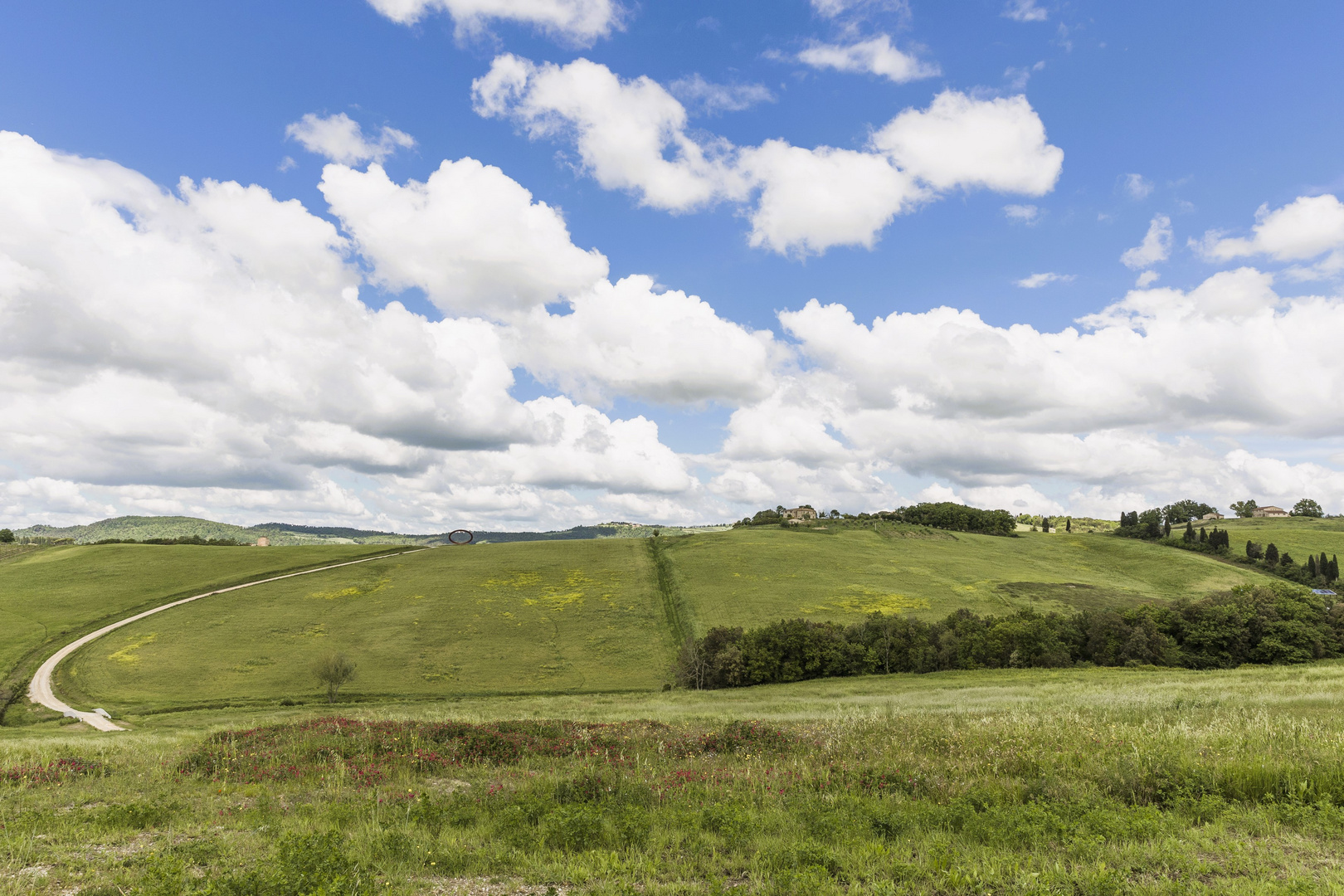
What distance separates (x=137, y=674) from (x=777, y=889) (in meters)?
88.8

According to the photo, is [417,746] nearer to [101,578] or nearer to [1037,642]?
[1037,642]

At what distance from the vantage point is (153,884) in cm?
789

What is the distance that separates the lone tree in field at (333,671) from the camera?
6412cm

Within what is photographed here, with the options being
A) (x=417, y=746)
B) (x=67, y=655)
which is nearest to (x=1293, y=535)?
(x=417, y=746)

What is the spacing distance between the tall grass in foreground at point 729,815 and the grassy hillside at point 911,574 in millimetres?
78715

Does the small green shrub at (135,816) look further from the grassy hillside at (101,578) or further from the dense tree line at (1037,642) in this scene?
the grassy hillside at (101,578)

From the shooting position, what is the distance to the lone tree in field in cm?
6412

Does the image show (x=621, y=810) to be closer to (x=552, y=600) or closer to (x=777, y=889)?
(x=777, y=889)

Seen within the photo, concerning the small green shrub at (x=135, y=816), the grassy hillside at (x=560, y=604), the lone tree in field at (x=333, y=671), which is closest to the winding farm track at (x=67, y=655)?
the grassy hillside at (x=560, y=604)

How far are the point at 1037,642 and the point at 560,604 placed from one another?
235ft

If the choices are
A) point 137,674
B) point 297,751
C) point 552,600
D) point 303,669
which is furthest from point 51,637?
point 297,751

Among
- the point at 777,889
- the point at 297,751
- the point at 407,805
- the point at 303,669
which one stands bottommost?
the point at 303,669

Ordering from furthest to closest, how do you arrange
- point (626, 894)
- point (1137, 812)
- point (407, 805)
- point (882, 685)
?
point (882, 685) < point (407, 805) < point (1137, 812) < point (626, 894)

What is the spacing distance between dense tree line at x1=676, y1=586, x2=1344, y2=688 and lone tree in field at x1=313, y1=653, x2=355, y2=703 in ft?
127
